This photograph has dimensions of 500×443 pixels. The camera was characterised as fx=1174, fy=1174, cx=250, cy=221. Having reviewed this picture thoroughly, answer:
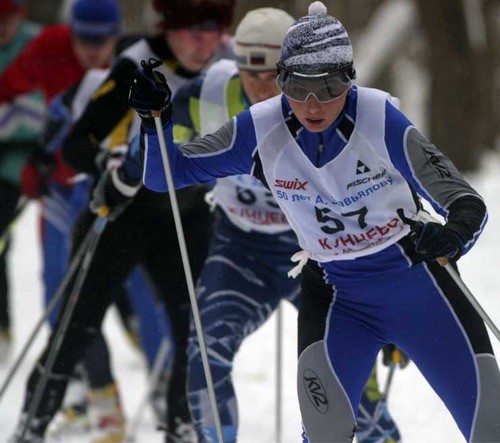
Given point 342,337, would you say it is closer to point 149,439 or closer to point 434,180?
point 434,180

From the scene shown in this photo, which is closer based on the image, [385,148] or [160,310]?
[385,148]

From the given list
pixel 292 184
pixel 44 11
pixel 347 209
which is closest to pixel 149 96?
pixel 292 184

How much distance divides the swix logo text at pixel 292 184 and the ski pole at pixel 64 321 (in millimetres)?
1350

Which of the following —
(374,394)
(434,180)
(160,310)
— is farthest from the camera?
(160,310)

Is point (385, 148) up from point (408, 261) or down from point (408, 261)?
up

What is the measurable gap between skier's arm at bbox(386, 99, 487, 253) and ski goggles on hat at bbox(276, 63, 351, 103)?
16 cm

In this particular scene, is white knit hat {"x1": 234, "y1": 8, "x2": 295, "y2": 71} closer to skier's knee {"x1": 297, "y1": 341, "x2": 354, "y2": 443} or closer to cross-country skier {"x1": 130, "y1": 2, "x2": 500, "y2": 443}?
cross-country skier {"x1": 130, "y1": 2, "x2": 500, "y2": 443}

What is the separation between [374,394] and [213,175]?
120 cm

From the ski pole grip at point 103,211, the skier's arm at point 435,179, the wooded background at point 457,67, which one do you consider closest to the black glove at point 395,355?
the skier's arm at point 435,179

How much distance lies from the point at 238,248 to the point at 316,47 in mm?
1280

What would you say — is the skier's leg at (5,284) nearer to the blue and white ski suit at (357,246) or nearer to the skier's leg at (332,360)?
the blue and white ski suit at (357,246)

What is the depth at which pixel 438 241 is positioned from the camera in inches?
123

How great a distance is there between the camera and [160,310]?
18.6 feet

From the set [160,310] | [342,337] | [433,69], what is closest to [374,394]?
[342,337]
